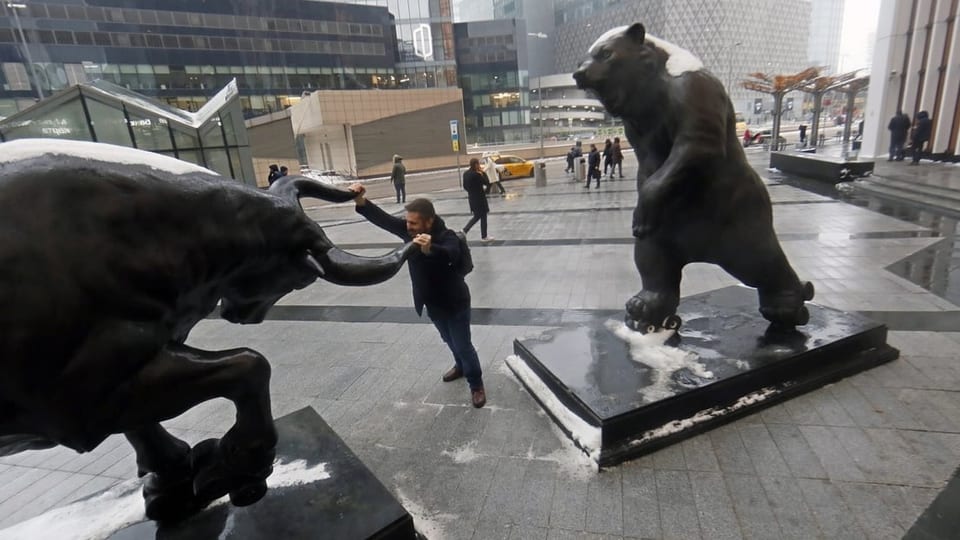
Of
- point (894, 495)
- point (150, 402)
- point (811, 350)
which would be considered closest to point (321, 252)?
point (150, 402)

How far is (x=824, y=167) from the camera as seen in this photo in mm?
14406

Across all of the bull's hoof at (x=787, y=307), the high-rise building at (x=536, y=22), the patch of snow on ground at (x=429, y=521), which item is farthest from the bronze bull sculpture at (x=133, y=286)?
the high-rise building at (x=536, y=22)

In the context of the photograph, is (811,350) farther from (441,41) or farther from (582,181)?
(441,41)

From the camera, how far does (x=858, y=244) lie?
7.57 metres

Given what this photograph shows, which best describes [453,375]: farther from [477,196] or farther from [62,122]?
[62,122]

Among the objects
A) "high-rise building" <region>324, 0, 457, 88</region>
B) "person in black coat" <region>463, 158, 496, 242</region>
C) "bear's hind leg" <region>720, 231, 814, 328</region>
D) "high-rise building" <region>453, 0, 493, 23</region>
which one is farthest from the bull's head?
"high-rise building" <region>453, 0, 493, 23</region>

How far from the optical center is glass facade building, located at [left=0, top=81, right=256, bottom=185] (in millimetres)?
12469

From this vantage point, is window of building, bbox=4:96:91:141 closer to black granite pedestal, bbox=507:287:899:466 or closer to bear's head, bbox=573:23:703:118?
black granite pedestal, bbox=507:287:899:466

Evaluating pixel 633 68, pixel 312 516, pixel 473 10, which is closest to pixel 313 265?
pixel 312 516

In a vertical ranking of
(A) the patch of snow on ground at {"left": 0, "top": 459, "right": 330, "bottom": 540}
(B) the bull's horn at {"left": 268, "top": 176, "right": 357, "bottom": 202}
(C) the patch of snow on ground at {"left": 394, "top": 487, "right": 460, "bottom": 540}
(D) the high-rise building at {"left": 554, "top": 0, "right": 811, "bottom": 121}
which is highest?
(D) the high-rise building at {"left": 554, "top": 0, "right": 811, "bottom": 121}

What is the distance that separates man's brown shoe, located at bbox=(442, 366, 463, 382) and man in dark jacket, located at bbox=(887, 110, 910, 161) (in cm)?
1899

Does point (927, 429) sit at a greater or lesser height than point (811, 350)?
lesser

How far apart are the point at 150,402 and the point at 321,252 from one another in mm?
851

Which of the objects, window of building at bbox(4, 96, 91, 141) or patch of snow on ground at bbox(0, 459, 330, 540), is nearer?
patch of snow on ground at bbox(0, 459, 330, 540)
